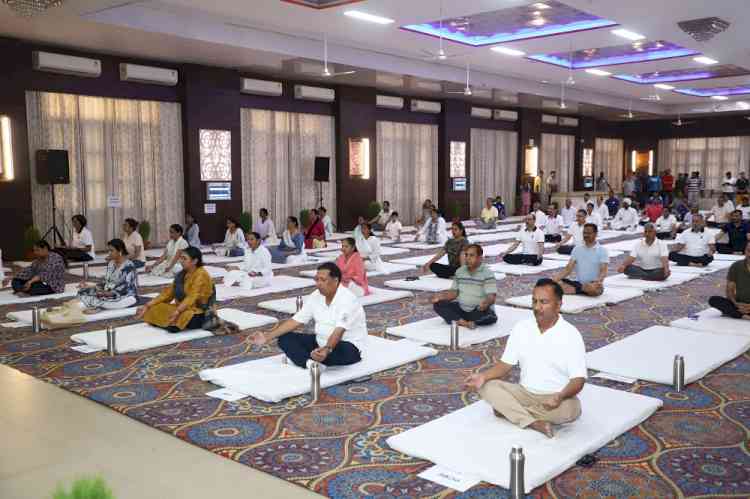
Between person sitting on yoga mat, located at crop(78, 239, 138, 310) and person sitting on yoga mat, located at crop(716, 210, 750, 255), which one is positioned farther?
person sitting on yoga mat, located at crop(716, 210, 750, 255)

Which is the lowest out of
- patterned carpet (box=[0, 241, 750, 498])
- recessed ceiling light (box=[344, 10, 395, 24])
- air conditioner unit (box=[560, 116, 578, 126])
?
patterned carpet (box=[0, 241, 750, 498])

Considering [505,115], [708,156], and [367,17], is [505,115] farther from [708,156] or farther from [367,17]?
[367,17]

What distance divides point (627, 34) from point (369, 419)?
8832 millimetres

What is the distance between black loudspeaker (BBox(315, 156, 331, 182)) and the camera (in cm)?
1404

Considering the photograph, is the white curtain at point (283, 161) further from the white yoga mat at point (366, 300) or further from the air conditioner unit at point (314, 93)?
the white yoga mat at point (366, 300)

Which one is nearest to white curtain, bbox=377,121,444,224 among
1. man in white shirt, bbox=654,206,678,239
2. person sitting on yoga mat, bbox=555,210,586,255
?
person sitting on yoga mat, bbox=555,210,586,255

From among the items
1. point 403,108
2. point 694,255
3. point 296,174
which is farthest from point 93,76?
point 694,255

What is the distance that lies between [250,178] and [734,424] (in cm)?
1079

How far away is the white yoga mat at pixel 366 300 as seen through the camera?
6992 mm

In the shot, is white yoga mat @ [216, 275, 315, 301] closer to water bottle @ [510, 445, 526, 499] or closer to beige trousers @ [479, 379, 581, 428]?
beige trousers @ [479, 379, 581, 428]

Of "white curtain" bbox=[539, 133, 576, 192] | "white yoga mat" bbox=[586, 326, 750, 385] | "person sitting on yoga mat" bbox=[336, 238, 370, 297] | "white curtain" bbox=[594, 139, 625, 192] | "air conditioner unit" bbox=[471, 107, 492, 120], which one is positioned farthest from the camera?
"white curtain" bbox=[594, 139, 625, 192]

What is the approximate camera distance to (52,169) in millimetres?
9844

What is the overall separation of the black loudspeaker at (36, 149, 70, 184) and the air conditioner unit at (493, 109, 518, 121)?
1229cm

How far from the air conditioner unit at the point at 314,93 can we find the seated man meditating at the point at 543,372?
36.1 ft
